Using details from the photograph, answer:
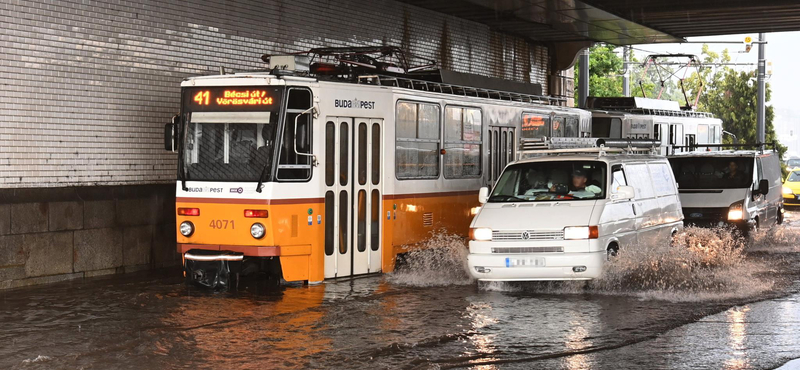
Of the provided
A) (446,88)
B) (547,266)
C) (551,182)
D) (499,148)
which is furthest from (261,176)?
(499,148)

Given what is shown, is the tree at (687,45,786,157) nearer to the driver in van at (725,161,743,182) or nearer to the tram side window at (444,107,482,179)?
the driver in van at (725,161,743,182)

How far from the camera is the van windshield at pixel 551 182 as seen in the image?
45.3 feet

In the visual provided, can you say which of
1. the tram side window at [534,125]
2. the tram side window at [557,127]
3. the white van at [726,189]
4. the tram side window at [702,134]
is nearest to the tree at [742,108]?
the tram side window at [702,134]

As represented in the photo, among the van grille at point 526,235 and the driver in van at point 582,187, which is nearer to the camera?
the van grille at point 526,235

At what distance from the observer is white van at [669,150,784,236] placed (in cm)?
1912

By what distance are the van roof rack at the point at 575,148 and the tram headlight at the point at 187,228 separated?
510cm

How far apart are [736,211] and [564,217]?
292 inches

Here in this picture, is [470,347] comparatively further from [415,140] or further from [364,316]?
[415,140]

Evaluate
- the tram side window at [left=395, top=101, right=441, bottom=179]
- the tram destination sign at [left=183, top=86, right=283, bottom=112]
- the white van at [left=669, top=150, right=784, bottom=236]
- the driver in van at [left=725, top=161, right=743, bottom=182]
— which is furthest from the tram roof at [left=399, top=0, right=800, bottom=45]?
the tram destination sign at [left=183, top=86, right=283, bottom=112]

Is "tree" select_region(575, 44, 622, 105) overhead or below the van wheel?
overhead

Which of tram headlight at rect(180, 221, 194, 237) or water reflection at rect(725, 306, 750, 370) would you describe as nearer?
water reflection at rect(725, 306, 750, 370)

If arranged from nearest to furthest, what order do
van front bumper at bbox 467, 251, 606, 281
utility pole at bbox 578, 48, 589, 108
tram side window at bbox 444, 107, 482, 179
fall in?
1. van front bumper at bbox 467, 251, 606, 281
2. tram side window at bbox 444, 107, 482, 179
3. utility pole at bbox 578, 48, 589, 108

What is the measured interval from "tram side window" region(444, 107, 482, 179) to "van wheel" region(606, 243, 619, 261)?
3.78 meters

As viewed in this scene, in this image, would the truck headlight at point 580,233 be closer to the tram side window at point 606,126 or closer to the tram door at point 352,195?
the tram door at point 352,195
